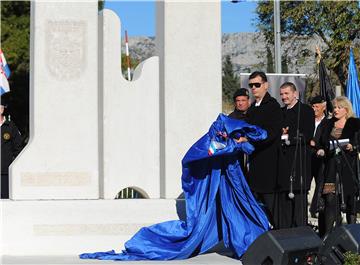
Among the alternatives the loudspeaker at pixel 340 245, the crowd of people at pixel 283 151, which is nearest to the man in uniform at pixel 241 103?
the crowd of people at pixel 283 151

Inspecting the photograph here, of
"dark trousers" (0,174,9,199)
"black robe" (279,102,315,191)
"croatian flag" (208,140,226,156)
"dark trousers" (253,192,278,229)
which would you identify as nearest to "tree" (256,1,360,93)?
"dark trousers" (0,174,9,199)

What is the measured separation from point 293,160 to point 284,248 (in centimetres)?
191

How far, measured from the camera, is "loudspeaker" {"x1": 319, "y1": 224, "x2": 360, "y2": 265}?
6.43 meters

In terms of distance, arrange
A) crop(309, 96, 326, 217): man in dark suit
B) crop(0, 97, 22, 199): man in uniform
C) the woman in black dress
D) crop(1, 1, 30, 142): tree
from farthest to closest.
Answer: crop(1, 1, 30, 142): tree < crop(0, 97, 22, 199): man in uniform < crop(309, 96, 326, 217): man in dark suit < the woman in black dress

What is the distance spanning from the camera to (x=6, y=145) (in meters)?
9.87

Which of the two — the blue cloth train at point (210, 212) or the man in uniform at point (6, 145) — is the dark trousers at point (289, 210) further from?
the man in uniform at point (6, 145)

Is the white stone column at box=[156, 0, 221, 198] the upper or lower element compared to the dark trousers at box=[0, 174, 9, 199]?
upper

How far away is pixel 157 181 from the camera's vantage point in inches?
367

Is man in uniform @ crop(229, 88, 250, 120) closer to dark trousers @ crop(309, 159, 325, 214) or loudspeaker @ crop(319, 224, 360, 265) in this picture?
dark trousers @ crop(309, 159, 325, 214)

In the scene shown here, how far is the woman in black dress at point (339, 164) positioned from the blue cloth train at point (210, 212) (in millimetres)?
1005

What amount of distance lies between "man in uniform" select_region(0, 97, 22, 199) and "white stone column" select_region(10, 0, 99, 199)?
A: 844 mm

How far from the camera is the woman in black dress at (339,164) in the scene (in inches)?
339

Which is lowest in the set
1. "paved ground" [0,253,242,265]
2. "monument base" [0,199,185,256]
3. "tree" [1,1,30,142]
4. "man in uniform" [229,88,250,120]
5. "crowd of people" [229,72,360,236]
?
"paved ground" [0,253,242,265]

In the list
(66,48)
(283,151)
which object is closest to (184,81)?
(66,48)
